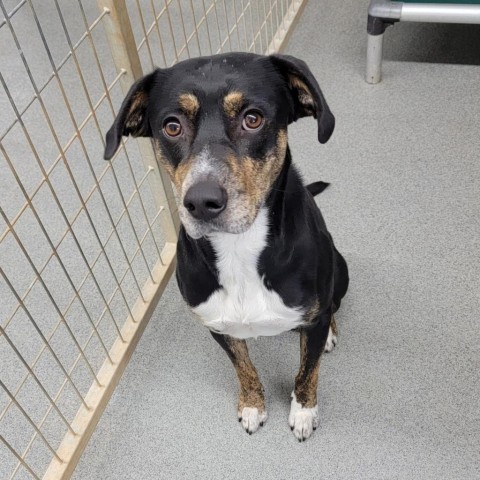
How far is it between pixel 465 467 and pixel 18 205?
1.72 m

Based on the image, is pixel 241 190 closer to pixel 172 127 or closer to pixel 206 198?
pixel 206 198

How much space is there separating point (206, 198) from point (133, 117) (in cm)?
31

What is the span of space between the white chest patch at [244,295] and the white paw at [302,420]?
326mm

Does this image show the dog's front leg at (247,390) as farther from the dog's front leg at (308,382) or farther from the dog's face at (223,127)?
the dog's face at (223,127)

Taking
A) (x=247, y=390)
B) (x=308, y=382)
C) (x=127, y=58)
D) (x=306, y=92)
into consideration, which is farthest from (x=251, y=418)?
(x=127, y=58)

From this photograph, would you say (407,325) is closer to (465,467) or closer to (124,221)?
(465,467)

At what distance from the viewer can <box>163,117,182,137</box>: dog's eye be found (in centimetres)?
113

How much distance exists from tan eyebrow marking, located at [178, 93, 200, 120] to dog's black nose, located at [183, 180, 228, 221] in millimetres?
156

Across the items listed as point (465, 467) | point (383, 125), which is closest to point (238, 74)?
point (465, 467)

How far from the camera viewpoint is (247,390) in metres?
1.57

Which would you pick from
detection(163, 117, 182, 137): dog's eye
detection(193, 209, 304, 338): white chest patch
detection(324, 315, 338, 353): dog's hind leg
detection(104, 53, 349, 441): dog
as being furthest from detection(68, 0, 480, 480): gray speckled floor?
detection(163, 117, 182, 137): dog's eye

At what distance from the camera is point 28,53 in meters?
2.89

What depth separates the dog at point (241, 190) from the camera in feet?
3.54

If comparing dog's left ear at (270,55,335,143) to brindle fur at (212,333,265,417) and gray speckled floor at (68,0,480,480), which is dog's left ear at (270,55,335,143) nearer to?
brindle fur at (212,333,265,417)
